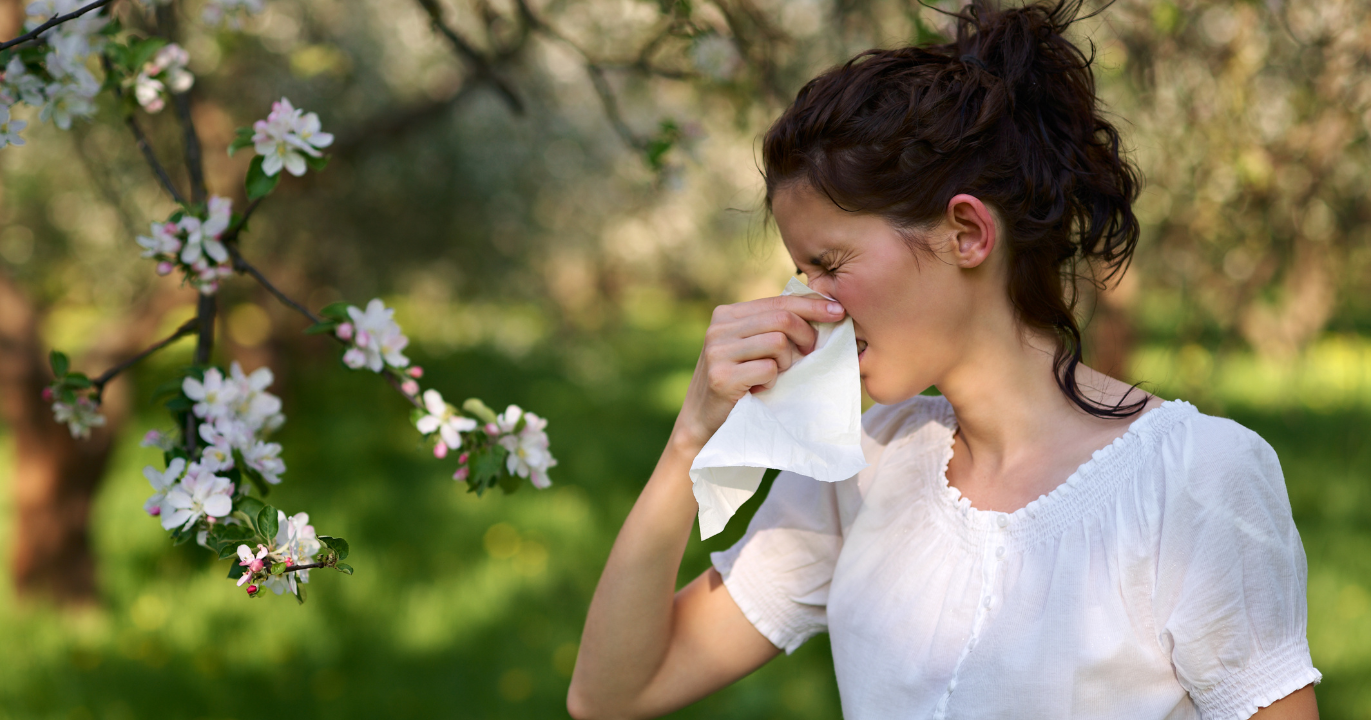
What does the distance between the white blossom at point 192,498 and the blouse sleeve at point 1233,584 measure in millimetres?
1217

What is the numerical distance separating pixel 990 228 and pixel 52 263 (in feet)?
19.9

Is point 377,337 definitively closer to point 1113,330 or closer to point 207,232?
point 207,232

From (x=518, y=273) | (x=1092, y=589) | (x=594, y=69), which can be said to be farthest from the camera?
(x=518, y=273)

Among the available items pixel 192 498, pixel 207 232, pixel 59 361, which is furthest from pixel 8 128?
pixel 192 498

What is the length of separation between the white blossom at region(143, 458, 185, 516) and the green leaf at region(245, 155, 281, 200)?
0.43 metres

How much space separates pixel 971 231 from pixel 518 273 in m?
6.08

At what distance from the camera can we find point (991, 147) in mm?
1367

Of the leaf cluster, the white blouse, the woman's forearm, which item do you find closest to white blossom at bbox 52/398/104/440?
the leaf cluster

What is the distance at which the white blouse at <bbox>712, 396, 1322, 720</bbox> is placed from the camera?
1210 millimetres

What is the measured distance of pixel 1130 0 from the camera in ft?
8.68

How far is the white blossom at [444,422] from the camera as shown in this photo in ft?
5.18

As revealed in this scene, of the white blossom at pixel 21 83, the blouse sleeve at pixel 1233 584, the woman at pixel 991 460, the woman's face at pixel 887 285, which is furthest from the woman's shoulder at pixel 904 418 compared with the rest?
the white blossom at pixel 21 83

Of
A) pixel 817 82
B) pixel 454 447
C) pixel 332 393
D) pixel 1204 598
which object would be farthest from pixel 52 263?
pixel 1204 598

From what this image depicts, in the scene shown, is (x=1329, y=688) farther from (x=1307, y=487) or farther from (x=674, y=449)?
(x=674, y=449)
